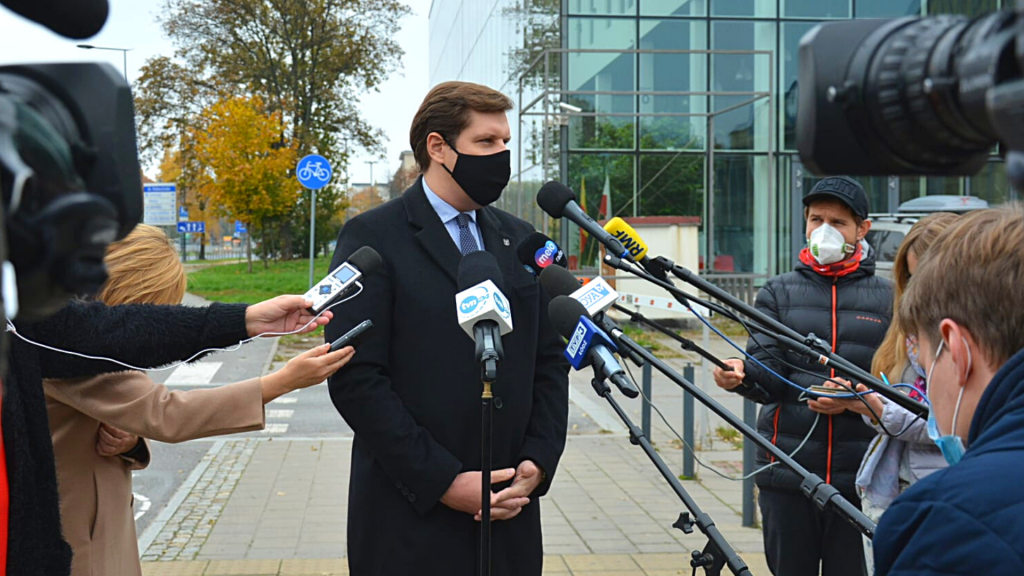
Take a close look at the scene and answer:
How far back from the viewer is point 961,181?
2370cm

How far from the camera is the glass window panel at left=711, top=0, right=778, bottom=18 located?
74.7 feet

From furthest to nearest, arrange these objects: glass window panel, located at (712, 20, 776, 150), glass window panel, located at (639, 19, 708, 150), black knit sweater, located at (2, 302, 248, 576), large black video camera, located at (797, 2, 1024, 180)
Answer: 1. glass window panel, located at (712, 20, 776, 150)
2. glass window panel, located at (639, 19, 708, 150)
3. black knit sweater, located at (2, 302, 248, 576)
4. large black video camera, located at (797, 2, 1024, 180)

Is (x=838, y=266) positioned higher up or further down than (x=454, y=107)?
further down

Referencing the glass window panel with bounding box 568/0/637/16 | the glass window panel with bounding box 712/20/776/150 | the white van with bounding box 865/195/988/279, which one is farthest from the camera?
the glass window panel with bounding box 712/20/776/150

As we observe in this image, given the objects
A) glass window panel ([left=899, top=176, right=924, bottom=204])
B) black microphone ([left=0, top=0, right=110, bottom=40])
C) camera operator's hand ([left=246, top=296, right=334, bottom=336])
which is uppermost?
glass window panel ([left=899, top=176, right=924, bottom=204])

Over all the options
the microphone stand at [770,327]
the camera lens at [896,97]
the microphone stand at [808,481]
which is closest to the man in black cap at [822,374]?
the microphone stand at [770,327]

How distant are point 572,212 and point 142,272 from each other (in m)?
1.35

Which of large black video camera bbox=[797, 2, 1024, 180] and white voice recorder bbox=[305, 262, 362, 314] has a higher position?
large black video camera bbox=[797, 2, 1024, 180]

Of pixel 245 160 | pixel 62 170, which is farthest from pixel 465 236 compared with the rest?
pixel 245 160

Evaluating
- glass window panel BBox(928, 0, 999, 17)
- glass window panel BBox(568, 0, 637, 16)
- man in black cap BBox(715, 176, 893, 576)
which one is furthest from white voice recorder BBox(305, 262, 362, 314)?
glass window panel BBox(928, 0, 999, 17)

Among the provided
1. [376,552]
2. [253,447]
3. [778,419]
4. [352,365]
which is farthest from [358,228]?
[253,447]

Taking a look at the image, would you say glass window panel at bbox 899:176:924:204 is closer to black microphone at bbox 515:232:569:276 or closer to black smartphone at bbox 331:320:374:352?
black microphone at bbox 515:232:569:276

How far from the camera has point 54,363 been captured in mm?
2648

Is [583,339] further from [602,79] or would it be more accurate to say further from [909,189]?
[909,189]
